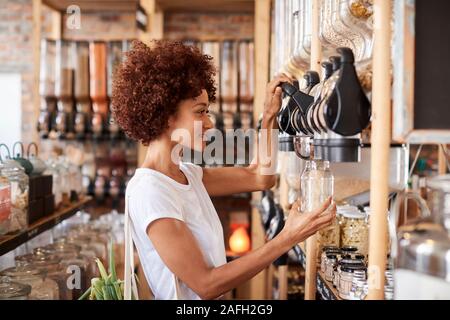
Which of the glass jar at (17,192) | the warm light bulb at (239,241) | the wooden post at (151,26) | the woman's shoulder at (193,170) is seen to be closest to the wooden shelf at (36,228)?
the glass jar at (17,192)

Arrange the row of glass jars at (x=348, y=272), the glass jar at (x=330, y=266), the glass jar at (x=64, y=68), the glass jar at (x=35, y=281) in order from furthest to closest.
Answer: the glass jar at (x=64, y=68) → the glass jar at (x=35, y=281) → the glass jar at (x=330, y=266) → the row of glass jars at (x=348, y=272)

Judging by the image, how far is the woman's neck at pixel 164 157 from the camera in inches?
65.2

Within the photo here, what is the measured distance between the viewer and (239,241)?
182 inches

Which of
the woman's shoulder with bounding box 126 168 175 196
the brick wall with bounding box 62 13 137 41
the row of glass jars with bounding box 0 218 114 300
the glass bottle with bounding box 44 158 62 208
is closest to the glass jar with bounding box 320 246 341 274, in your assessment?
the woman's shoulder with bounding box 126 168 175 196

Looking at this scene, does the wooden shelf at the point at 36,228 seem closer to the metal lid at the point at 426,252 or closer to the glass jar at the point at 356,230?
the glass jar at the point at 356,230

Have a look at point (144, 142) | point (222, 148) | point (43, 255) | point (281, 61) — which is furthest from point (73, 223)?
point (144, 142)

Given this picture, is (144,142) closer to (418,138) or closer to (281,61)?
(418,138)

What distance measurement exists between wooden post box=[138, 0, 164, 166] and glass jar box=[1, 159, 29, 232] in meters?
1.94

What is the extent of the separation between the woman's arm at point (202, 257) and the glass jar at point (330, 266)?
Result: 208mm

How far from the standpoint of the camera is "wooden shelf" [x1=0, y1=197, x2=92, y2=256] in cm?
219

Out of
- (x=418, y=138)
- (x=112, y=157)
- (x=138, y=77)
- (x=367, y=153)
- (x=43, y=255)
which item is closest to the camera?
(x=418, y=138)

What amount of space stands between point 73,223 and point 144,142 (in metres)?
2.20

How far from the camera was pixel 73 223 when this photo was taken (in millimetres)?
3736

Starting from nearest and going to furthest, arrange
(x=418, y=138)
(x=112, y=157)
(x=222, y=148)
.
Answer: (x=418, y=138)
(x=222, y=148)
(x=112, y=157)
